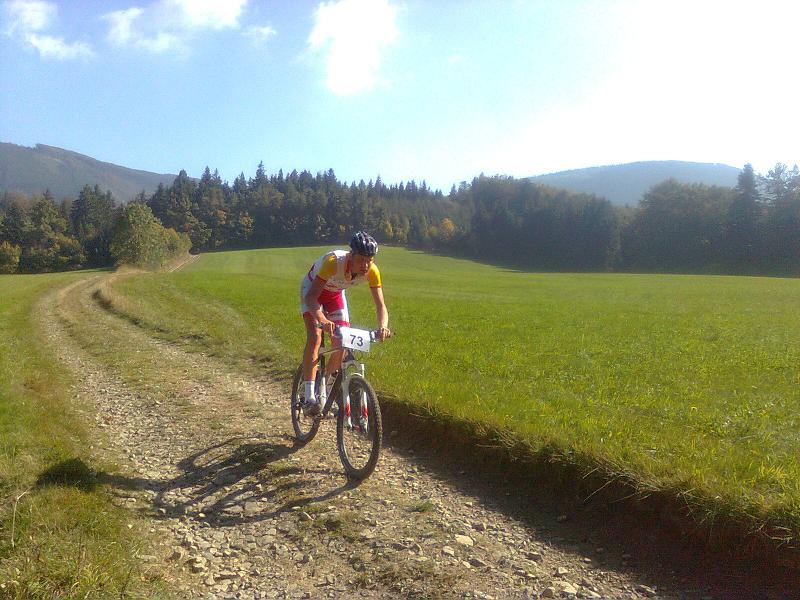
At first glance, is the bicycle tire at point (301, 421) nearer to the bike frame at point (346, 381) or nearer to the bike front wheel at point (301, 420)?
the bike front wheel at point (301, 420)

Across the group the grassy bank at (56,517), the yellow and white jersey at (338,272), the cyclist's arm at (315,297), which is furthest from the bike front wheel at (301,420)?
the grassy bank at (56,517)

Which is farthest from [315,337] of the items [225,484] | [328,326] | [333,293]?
[225,484]

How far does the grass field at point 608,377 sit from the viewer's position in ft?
15.2

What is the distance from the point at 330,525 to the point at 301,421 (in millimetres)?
2310

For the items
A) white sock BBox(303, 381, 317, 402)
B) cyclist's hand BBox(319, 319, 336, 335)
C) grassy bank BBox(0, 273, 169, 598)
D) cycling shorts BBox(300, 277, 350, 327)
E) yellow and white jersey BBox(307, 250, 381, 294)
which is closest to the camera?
grassy bank BBox(0, 273, 169, 598)

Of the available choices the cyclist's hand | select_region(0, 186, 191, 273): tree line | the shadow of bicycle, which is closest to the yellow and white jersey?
the cyclist's hand

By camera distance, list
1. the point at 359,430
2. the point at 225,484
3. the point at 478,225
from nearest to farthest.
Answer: the point at 225,484, the point at 359,430, the point at 478,225

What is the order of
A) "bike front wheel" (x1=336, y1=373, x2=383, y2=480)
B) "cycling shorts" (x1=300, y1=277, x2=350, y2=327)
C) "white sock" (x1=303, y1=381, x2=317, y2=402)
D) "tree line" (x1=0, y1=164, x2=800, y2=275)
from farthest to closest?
1. "tree line" (x1=0, y1=164, x2=800, y2=275)
2. "cycling shorts" (x1=300, y1=277, x2=350, y2=327)
3. "white sock" (x1=303, y1=381, x2=317, y2=402)
4. "bike front wheel" (x1=336, y1=373, x2=383, y2=480)

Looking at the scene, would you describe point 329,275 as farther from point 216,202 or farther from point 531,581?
point 216,202

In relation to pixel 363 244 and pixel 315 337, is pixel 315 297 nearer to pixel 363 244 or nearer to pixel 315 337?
pixel 315 337

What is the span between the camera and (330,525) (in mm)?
4363

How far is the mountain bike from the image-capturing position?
17.2ft

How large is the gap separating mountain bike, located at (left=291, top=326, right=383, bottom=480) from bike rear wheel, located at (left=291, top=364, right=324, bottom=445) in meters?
0.05

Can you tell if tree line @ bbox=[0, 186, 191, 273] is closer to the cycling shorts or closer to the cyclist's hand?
the cycling shorts
